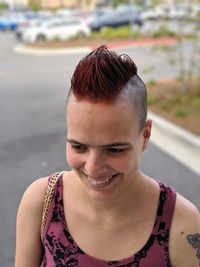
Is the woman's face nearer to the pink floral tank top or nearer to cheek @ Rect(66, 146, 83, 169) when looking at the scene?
cheek @ Rect(66, 146, 83, 169)

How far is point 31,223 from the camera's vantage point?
1605mm

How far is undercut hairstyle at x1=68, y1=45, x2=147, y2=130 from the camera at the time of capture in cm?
131

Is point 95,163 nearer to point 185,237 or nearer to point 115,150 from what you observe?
point 115,150

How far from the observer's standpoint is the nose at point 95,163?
1384mm

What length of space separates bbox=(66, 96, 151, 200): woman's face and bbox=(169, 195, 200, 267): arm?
0.70 feet

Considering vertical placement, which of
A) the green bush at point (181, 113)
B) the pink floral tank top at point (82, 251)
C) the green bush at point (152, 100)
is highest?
the pink floral tank top at point (82, 251)

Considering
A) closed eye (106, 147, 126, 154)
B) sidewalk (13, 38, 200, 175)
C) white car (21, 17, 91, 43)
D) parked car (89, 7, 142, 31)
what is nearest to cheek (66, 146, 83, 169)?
closed eye (106, 147, 126, 154)

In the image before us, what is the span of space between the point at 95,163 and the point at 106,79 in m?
0.27

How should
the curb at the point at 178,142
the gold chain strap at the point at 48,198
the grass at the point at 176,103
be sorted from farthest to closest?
the grass at the point at 176,103 → the curb at the point at 178,142 → the gold chain strap at the point at 48,198

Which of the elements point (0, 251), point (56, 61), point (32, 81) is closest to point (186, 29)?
point (32, 81)

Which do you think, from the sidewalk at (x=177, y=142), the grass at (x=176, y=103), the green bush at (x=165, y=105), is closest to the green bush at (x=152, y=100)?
the grass at (x=176, y=103)

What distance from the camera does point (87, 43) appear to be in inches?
1010

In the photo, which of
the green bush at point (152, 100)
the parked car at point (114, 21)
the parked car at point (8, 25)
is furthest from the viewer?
the parked car at point (8, 25)

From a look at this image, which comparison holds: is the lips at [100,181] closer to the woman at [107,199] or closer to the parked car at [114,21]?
the woman at [107,199]
